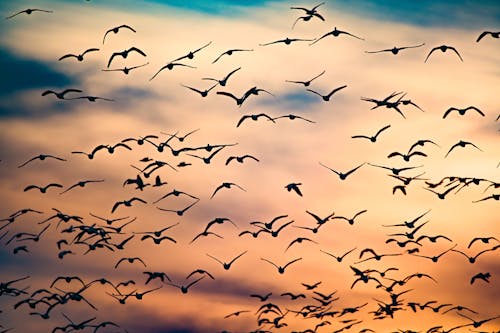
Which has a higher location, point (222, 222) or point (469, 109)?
point (469, 109)

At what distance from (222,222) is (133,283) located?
37.3 feet

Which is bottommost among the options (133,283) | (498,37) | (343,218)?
(133,283)

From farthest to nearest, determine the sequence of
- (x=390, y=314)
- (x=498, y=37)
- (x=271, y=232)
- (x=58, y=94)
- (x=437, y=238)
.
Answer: (x=390, y=314) < (x=437, y=238) < (x=271, y=232) < (x=58, y=94) < (x=498, y=37)

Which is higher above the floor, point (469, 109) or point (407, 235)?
point (469, 109)

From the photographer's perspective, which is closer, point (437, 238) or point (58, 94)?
point (58, 94)

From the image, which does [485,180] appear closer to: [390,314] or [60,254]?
[390,314]

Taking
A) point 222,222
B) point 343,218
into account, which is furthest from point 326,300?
point 222,222

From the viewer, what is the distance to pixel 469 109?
5850 cm

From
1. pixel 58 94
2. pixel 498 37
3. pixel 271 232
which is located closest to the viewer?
pixel 498 37

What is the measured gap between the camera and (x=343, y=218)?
70562 mm

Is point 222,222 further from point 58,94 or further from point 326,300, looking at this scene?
point 326,300

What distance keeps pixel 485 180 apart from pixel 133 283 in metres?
27.3

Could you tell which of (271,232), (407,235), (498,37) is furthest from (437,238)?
(498,37)

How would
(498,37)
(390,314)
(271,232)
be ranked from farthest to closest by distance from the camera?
(390,314)
(271,232)
(498,37)
